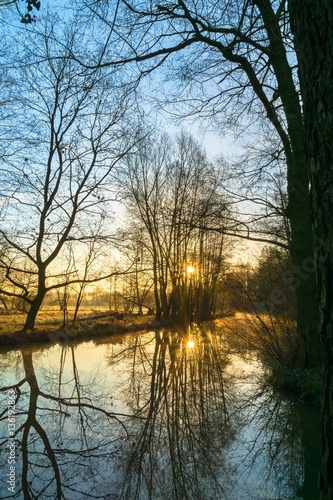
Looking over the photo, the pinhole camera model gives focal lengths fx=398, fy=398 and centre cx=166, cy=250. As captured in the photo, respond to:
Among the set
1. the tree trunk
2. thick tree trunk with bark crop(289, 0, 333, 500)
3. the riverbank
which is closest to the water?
thick tree trunk with bark crop(289, 0, 333, 500)

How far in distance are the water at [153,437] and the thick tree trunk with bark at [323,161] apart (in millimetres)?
2351

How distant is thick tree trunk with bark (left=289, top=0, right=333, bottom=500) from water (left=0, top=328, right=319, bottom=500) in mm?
2351

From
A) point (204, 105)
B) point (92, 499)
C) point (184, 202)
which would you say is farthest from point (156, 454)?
point (184, 202)

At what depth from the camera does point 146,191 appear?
88.0ft

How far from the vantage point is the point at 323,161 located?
1.50 metres

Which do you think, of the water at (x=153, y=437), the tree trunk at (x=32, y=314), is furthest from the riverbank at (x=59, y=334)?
the water at (x=153, y=437)

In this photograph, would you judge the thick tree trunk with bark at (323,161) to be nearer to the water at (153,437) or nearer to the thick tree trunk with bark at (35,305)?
the water at (153,437)

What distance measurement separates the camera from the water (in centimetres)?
356

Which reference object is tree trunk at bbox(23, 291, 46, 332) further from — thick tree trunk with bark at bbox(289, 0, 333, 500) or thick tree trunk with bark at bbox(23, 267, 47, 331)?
thick tree trunk with bark at bbox(289, 0, 333, 500)

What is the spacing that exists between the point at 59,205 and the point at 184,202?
11.5 meters

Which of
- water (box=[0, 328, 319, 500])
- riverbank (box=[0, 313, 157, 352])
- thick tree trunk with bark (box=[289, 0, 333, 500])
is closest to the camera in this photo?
thick tree trunk with bark (box=[289, 0, 333, 500])

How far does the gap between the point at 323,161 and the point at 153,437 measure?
4.27 metres

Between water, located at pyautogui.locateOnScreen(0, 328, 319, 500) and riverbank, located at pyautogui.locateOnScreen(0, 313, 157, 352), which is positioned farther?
riverbank, located at pyautogui.locateOnScreen(0, 313, 157, 352)

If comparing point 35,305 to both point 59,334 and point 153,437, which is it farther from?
point 153,437
